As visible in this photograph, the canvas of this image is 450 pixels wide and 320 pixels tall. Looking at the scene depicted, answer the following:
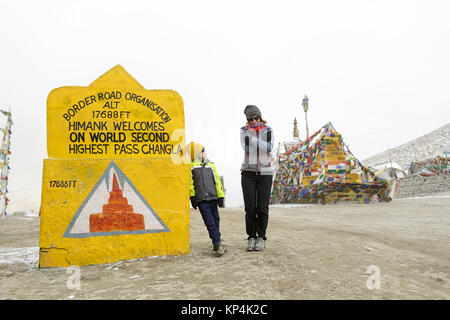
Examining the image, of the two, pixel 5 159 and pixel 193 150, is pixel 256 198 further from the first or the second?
pixel 5 159

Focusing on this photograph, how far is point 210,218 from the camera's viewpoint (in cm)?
306

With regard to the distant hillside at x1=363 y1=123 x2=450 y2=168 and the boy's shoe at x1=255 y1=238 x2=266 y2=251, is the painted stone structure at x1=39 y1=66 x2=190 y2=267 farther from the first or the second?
the distant hillside at x1=363 y1=123 x2=450 y2=168

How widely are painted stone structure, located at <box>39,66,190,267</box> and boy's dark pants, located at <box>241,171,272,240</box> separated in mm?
685

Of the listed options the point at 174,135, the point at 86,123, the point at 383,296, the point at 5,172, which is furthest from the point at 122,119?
the point at 5,172

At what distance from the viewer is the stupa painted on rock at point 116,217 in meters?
2.84

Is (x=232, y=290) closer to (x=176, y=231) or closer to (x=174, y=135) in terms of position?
(x=176, y=231)

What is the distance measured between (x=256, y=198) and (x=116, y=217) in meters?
1.53

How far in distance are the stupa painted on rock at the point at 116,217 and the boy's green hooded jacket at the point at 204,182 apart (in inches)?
25.3

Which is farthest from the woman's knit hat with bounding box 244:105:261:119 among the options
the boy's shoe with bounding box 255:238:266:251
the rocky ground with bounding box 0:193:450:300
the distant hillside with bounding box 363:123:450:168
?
the distant hillside with bounding box 363:123:450:168

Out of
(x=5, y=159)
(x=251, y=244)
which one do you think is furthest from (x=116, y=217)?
(x=5, y=159)

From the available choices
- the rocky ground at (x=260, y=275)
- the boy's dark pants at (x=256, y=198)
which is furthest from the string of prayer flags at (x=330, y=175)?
the boy's dark pants at (x=256, y=198)

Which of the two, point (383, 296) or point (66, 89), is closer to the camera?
point (383, 296)

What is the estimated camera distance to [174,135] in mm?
3168

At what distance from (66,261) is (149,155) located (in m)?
1.32
